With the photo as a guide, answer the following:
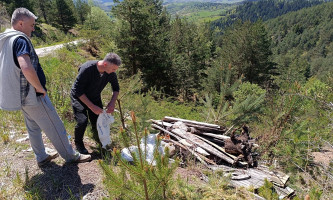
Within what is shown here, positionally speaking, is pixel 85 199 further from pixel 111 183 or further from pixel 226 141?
pixel 226 141

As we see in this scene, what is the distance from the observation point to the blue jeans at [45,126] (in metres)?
2.44

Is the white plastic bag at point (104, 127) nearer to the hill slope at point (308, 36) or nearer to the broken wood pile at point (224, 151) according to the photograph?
the broken wood pile at point (224, 151)

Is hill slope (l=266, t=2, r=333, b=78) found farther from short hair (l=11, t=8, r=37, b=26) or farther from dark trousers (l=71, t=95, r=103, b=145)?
short hair (l=11, t=8, r=37, b=26)

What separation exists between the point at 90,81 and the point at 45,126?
0.87 meters

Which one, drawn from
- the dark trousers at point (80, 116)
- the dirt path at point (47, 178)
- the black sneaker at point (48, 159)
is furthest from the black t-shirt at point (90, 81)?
the dirt path at point (47, 178)

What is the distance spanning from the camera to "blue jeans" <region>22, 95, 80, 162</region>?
96.1 inches

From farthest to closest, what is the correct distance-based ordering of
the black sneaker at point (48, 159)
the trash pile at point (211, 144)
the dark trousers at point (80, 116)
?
1. the trash pile at point (211, 144)
2. the dark trousers at point (80, 116)
3. the black sneaker at point (48, 159)

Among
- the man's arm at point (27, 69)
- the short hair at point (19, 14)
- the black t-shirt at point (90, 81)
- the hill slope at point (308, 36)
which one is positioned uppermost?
the short hair at point (19, 14)

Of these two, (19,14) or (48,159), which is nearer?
(19,14)

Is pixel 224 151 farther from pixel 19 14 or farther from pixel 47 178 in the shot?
pixel 19 14

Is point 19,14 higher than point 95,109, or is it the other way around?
point 19,14

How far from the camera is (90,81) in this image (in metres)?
3.02

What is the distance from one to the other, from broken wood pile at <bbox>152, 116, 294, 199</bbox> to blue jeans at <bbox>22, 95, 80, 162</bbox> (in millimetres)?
1309

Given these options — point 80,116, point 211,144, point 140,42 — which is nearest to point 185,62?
point 140,42
